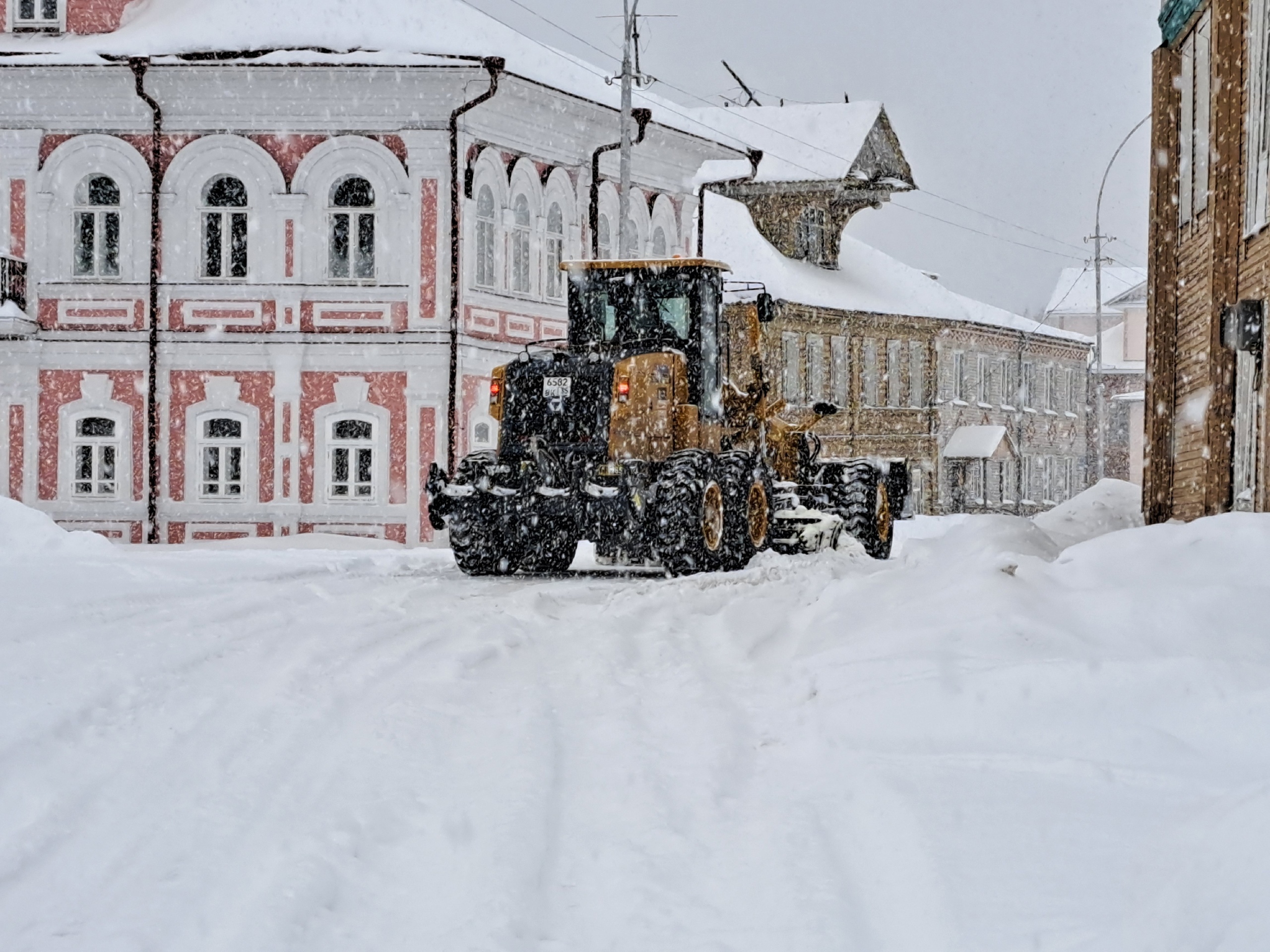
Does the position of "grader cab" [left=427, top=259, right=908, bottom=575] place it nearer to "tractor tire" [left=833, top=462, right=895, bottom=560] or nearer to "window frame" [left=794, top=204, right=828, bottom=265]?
"tractor tire" [left=833, top=462, right=895, bottom=560]

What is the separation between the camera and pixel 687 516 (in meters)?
13.7

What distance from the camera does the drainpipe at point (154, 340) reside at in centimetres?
2214

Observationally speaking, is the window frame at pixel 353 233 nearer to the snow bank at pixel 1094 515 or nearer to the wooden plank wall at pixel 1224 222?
the snow bank at pixel 1094 515

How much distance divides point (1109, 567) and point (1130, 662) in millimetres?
2222

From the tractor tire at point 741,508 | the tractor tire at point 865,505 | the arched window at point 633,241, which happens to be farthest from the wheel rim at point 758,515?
the arched window at point 633,241

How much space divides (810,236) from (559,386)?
92.4ft

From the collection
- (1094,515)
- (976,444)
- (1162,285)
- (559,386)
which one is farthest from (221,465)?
(976,444)

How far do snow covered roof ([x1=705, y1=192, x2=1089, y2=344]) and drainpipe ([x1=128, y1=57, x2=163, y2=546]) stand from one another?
17.5 meters

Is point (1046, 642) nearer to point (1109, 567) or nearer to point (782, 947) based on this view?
point (1109, 567)

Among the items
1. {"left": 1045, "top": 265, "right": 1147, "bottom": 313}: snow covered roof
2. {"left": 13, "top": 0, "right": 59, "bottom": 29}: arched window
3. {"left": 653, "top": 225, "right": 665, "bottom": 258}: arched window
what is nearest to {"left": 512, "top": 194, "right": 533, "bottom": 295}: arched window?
{"left": 653, "top": 225, "right": 665, "bottom": 258}: arched window

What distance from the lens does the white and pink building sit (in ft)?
72.5

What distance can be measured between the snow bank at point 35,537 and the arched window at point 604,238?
12061 millimetres

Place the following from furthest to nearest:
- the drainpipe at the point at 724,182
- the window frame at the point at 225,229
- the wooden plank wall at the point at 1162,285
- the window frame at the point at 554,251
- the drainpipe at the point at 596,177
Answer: the drainpipe at the point at 724,182 < the drainpipe at the point at 596,177 < the window frame at the point at 554,251 < the window frame at the point at 225,229 < the wooden plank wall at the point at 1162,285

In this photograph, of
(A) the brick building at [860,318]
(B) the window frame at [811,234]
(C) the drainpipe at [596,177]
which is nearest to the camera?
(C) the drainpipe at [596,177]
